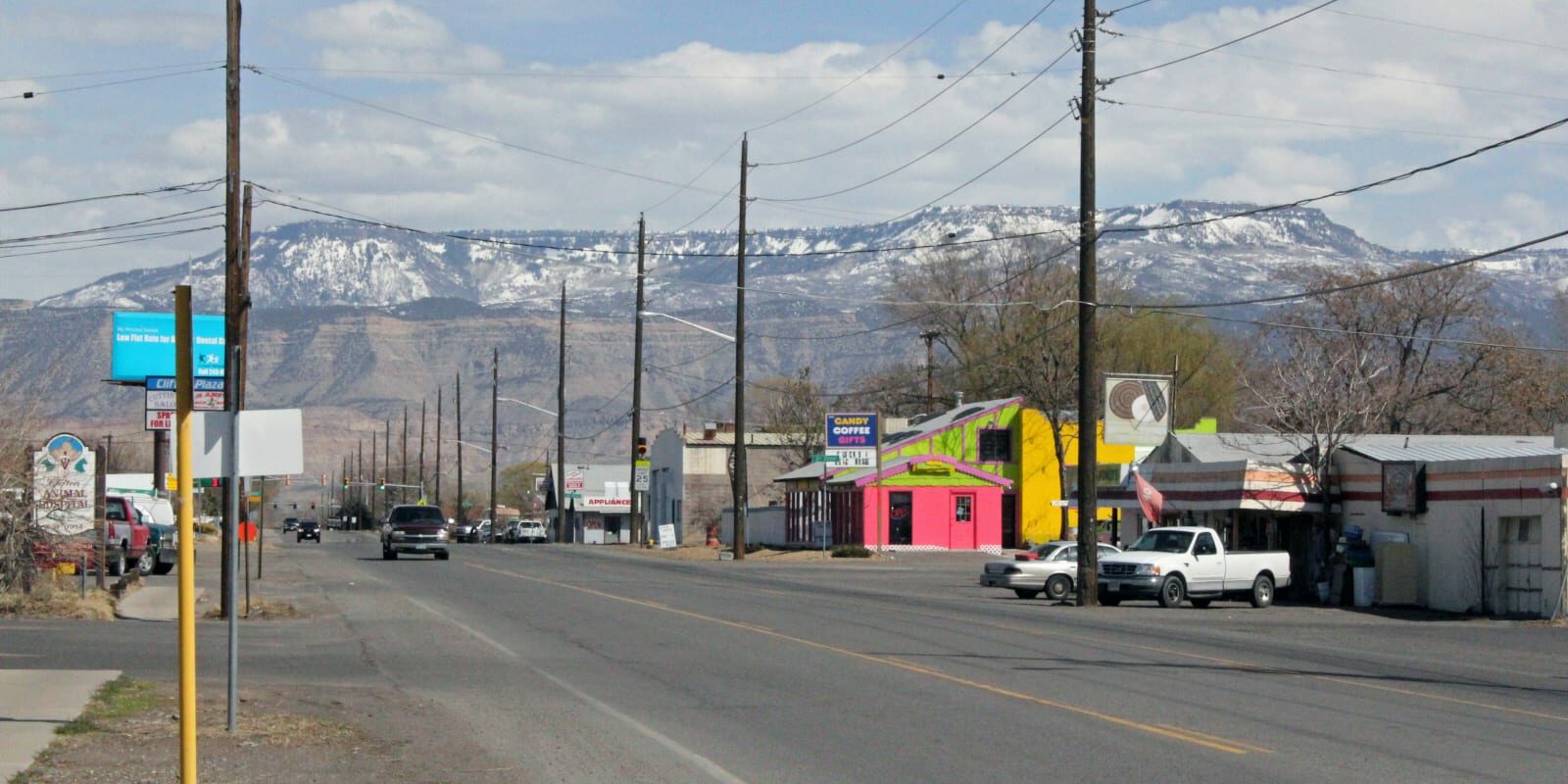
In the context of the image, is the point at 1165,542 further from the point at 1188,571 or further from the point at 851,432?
the point at 851,432

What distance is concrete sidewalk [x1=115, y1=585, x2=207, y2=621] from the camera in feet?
91.9

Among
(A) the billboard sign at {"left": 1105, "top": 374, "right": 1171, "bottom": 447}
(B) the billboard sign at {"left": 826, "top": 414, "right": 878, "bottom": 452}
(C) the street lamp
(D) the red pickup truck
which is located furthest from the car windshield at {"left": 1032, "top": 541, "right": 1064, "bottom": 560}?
(B) the billboard sign at {"left": 826, "top": 414, "right": 878, "bottom": 452}

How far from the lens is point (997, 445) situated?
71750 mm

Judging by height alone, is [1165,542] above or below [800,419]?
below

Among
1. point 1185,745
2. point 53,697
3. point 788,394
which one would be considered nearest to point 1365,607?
point 1185,745

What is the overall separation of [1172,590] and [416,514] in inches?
1111

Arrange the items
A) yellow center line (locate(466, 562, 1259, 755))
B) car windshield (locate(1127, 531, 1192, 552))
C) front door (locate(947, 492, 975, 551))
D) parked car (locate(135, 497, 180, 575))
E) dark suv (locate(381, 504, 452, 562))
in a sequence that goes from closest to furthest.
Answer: yellow center line (locate(466, 562, 1259, 755)), car windshield (locate(1127, 531, 1192, 552)), parked car (locate(135, 497, 180, 575)), dark suv (locate(381, 504, 452, 562)), front door (locate(947, 492, 975, 551))

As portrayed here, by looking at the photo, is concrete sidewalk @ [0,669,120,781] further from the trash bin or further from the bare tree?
the bare tree

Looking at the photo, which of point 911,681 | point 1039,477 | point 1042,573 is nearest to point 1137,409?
point 1042,573

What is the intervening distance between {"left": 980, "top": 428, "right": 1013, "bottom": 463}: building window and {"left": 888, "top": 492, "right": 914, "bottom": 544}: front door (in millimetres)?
4307

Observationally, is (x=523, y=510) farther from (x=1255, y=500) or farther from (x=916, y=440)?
(x=1255, y=500)

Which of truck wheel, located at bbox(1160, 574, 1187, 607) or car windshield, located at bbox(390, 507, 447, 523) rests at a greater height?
car windshield, located at bbox(390, 507, 447, 523)

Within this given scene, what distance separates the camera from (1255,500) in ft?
135

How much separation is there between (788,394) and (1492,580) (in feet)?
229
